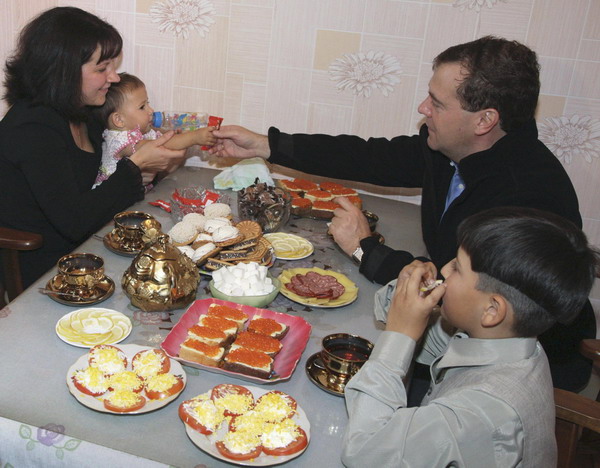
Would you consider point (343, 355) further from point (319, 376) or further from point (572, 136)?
point (572, 136)

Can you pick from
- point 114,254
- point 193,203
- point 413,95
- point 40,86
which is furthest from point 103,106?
point 413,95

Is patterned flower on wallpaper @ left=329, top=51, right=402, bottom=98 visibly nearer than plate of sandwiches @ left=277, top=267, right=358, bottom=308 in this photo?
No

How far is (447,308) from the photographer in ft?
4.37

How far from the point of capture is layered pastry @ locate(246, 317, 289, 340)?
1.45 meters

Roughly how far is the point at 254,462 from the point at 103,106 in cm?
183

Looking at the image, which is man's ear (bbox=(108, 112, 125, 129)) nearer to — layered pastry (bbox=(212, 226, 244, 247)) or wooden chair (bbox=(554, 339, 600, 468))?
layered pastry (bbox=(212, 226, 244, 247))

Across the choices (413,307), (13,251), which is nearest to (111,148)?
(13,251)

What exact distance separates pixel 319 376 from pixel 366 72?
5.43ft

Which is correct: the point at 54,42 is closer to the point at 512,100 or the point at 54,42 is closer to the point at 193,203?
the point at 193,203

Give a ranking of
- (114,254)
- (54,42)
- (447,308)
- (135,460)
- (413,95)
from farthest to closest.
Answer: (413,95), (54,42), (114,254), (447,308), (135,460)

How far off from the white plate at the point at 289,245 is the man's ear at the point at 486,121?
68 centimetres

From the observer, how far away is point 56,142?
202 centimetres

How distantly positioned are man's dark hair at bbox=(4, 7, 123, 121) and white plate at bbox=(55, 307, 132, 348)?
3.07 ft

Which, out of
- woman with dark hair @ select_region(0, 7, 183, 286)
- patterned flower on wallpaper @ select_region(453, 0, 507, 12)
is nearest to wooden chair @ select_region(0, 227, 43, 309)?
woman with dark hair @ select_region(0, 7, 183, 286)
